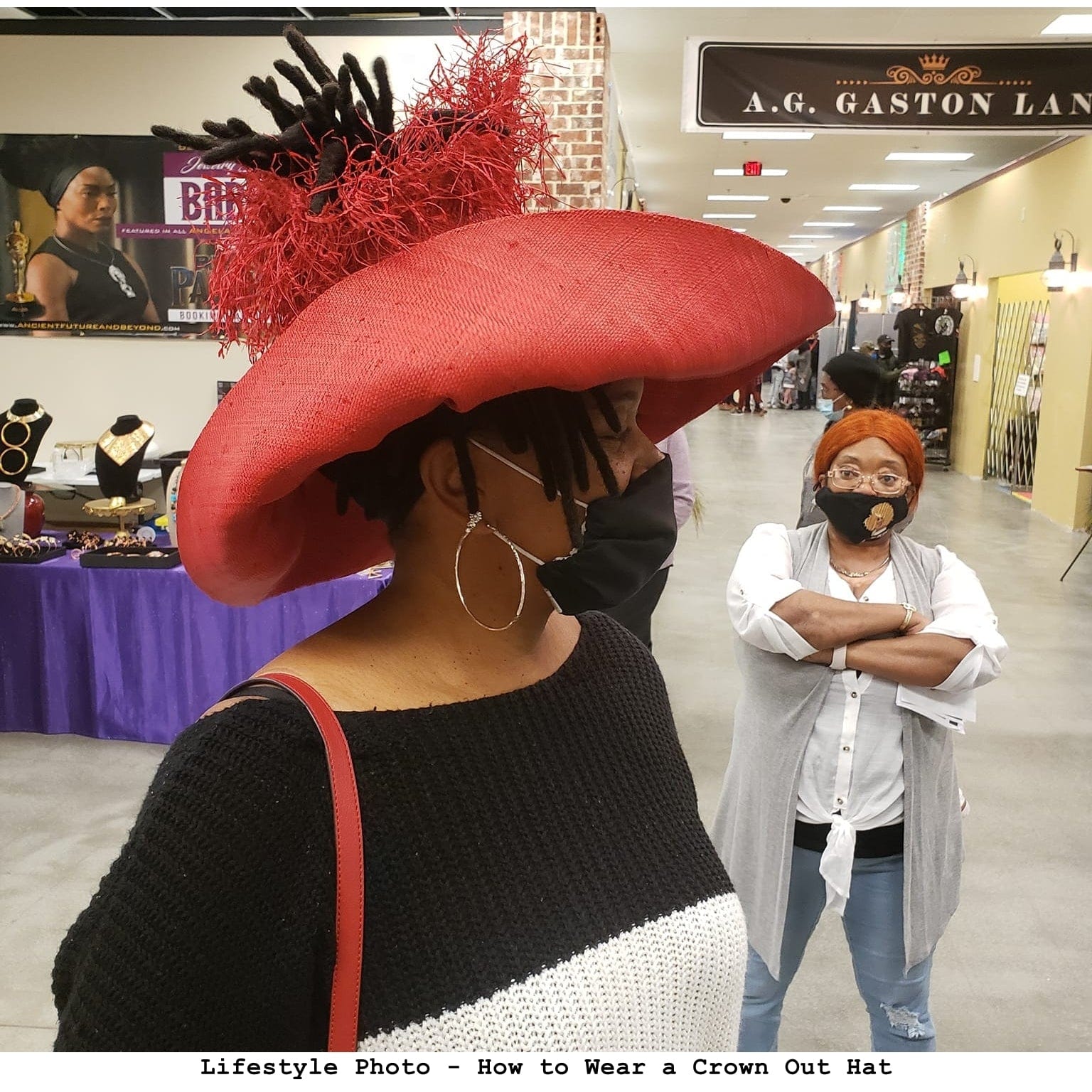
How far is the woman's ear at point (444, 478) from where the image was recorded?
3.05 feet

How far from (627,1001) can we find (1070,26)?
24.9 ft

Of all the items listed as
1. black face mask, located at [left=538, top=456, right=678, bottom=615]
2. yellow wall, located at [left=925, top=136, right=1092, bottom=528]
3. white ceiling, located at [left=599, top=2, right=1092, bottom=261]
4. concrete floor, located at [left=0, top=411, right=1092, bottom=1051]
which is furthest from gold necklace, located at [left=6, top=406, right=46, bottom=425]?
yellow wall, located at [left=925, top=136, right=1092, bottom=528]

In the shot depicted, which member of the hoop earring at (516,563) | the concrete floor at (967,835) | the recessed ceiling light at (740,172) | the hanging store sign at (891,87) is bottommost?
the concrete floor at (967,835)

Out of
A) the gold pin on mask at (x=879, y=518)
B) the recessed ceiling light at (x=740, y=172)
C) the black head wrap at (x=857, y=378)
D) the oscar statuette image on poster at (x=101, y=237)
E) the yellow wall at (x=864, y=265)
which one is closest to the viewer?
the gold pin on mask at (x=879, y=518)

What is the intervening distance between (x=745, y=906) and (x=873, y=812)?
0.35m

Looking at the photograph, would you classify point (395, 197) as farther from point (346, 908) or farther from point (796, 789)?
point (796, 789)

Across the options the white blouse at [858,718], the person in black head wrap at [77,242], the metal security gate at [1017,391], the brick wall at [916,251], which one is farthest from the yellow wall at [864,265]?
the white blouse at [858,718]

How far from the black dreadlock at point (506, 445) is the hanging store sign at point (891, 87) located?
5.31 metres

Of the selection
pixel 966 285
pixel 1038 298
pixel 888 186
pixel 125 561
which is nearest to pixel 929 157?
pixel 966 285

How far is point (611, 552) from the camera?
977 millimetres

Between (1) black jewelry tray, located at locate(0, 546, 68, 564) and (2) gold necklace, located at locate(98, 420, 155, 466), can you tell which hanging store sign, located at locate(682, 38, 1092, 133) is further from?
(1) black jewelry tray, located at locate(0, 546, 68, 564)

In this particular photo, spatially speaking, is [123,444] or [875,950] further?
[123,444]

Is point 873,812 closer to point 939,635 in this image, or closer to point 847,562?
point 939,635

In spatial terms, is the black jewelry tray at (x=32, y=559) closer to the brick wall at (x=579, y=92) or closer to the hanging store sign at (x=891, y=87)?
the brick wall at (x=579, y=92)
